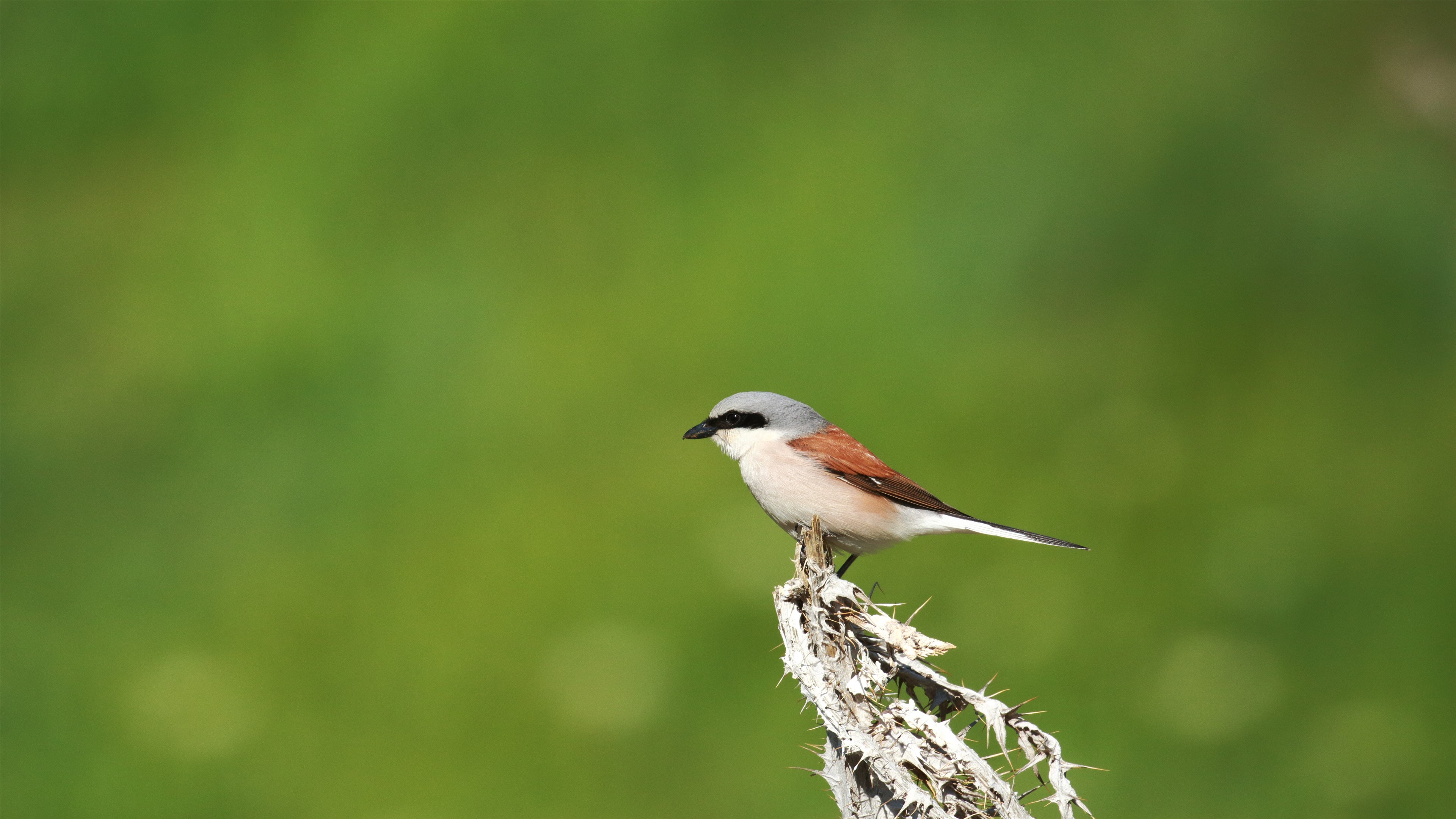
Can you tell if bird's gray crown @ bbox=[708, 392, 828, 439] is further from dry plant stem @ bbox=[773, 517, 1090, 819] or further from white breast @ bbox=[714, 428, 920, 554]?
dry plant stem @ bbox=[773, 517, 1090, 819]

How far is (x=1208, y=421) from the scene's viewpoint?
7.02 m

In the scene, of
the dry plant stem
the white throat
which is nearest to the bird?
the white throat

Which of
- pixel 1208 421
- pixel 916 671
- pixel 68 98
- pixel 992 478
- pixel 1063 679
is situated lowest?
pixel 1063 679

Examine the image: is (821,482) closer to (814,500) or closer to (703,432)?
(814,500)

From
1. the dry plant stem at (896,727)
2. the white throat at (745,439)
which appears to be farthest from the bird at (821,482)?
the dry plant stem at (896,727)

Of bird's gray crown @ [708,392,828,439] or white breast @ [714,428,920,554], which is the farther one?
bird's gray crown @ [708,392,828,439]

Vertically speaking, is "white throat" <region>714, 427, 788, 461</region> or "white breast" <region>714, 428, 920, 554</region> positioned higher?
"white throat" <region>714, 427, 788, 461</region>

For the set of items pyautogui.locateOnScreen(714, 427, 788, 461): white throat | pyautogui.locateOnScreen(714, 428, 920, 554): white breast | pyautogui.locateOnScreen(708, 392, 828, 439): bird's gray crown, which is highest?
pyautogui.locateOnScreen(708, 392, 828, 439): bird's gray crown

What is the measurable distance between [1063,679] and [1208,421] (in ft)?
6.62

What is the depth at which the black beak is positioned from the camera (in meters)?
4.27

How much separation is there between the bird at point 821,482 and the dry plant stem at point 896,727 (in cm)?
151

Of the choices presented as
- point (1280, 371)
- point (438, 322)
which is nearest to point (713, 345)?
point (438, 322)

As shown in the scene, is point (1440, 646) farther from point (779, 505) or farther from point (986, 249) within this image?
point (779, 505)

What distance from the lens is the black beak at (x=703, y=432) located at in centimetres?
427
